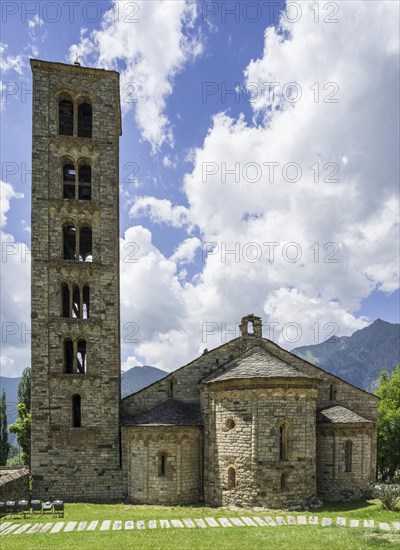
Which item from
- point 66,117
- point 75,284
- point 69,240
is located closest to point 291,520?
point 75,284

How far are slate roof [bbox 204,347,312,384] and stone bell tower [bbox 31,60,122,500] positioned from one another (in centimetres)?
727

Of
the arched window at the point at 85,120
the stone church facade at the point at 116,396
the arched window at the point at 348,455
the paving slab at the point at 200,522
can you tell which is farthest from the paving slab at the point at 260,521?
the arched window at the point at 85,120

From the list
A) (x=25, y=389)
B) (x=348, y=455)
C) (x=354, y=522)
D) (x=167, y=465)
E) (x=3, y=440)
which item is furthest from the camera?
(x=3, y=440)

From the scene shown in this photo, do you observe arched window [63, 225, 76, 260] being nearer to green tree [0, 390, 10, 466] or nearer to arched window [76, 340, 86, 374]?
arched window [76, 340, 86, 374]

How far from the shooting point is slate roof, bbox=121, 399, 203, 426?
24.3 m

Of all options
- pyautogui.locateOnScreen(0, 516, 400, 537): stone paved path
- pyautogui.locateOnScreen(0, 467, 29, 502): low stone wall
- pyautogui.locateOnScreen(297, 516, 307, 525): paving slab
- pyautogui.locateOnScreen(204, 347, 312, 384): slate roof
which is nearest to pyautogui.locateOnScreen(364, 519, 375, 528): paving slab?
pyautogui.locateOnScreen(0, 516, 400, 537): stone paved path

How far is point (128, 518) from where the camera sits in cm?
1886

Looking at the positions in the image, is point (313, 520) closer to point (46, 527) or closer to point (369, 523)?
point (369, 523)

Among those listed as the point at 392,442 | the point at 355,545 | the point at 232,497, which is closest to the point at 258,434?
the point at 232,497

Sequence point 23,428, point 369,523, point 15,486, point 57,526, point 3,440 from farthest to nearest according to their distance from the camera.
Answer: point 3,440 < point 23,428 < point 15,486 < point 369,523 < point 57,526

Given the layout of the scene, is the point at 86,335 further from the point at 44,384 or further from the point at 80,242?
the point at 80,242

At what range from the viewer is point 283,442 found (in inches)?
885

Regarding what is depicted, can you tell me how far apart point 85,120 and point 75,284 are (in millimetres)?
11741

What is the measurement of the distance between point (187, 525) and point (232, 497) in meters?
5.44
